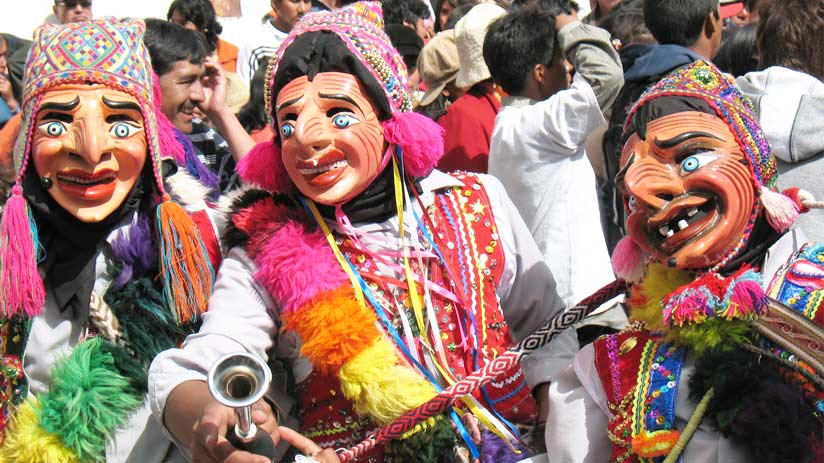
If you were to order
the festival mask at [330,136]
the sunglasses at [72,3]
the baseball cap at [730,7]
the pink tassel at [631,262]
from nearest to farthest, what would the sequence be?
the pink tassel at [631,262], the festival mask at [330,136], the sunglasses at [72,3], the baseball cap at [730,7]

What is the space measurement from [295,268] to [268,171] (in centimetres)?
35

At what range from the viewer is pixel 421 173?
300 cm

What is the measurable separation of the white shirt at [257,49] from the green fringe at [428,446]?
3022mm

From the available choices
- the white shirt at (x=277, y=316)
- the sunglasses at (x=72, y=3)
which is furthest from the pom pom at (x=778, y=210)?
the sunglasses at (x=72, y=3)

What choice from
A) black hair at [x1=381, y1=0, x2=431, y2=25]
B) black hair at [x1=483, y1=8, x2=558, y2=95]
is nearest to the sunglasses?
black hair at [x1=381, y1=0, x2=431, y2=25]

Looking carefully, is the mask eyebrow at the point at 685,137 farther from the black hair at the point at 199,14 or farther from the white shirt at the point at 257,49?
the black hair at the point at 199,14

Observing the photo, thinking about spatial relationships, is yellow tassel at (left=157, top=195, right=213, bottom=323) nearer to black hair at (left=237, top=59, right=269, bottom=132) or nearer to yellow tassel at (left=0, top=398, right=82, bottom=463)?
yellow tassel at (left=0, top=398, right=82, bottom=463)

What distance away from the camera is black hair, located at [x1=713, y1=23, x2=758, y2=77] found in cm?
462

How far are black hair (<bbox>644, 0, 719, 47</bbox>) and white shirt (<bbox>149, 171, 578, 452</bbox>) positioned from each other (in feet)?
4.98

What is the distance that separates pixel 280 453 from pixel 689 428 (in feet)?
3.51

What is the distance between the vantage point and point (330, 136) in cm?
283

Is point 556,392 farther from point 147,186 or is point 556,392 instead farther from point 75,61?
point 75,61

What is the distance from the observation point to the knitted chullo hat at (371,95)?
2.93 metres

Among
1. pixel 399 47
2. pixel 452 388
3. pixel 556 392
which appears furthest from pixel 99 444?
pixel 399 47
